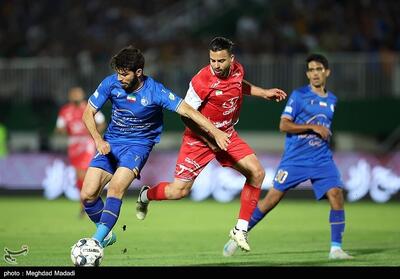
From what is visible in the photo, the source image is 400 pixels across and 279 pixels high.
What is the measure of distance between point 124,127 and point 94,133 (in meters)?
0.49

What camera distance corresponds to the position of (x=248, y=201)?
34.7ft

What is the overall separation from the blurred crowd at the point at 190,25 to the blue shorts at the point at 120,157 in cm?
1378

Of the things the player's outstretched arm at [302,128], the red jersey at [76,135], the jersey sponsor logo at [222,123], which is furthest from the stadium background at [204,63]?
the jersey sponsor logo at [222,123]

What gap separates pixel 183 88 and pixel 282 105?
239 centimetres

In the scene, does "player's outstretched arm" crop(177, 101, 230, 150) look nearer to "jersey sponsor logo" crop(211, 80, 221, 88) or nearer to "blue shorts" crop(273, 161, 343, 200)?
"jersey sponsor logo" crop(211, 80, 221, 88)

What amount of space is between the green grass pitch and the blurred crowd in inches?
205

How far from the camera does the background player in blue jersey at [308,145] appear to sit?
1134 cm

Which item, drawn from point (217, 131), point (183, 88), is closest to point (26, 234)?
point (217, 131)

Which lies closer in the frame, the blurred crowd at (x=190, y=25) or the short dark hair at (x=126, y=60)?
the short dark hair at (x=126, y=60)

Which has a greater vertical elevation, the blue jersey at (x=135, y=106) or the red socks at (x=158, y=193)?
the blue jersey at (x=135, y=106)

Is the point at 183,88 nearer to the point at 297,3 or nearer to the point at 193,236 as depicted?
the point at 297,3

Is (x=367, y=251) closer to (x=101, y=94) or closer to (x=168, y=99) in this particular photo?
(x=168, y=99)

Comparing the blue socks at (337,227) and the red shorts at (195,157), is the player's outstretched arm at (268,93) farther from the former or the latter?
the blue socks at (337,227)

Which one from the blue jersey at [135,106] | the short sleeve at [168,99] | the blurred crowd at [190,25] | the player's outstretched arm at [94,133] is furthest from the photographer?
the blurred crowd at [190,25]
